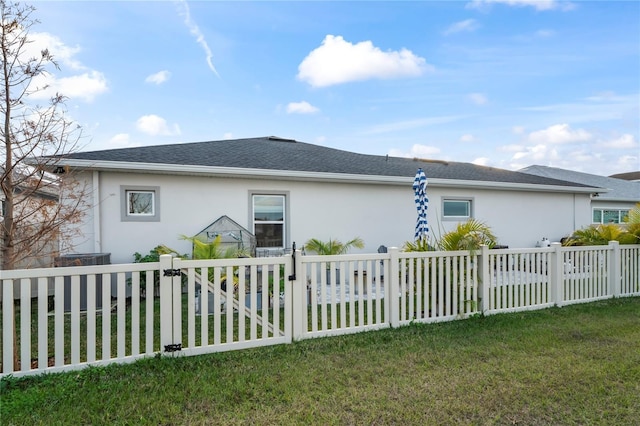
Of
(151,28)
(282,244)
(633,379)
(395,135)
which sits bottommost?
(633,379)

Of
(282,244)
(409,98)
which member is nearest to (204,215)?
(282,244)

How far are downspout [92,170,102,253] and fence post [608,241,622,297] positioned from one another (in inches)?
396

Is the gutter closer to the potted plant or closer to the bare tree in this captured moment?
the potted plant

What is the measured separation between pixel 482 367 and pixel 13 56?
580cm

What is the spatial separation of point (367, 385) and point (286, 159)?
705 centimetres

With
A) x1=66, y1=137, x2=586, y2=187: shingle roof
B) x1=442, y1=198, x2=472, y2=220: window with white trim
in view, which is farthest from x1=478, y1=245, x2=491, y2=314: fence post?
x1=442, y1=198, x2=472, y2=220: window with white trim

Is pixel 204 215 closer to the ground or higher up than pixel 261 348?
higher up

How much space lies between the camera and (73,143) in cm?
428

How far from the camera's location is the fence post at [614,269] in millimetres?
6531

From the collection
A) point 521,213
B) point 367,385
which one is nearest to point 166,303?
point 367,385

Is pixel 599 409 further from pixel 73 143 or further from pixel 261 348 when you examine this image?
pixel 73 143

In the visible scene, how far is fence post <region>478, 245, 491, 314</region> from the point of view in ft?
17.2

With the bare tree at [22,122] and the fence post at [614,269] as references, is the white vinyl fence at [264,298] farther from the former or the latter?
the bare tree at [22,122]

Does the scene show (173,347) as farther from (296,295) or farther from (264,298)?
(296,295)
